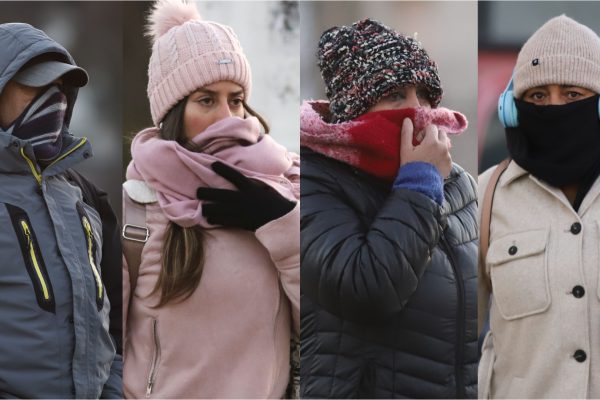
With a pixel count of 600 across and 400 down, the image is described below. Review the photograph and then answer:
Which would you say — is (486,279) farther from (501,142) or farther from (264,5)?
(264,5)

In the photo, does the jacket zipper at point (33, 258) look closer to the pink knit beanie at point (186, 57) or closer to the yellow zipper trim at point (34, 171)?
the yellow zipper trim at point (34, 171)

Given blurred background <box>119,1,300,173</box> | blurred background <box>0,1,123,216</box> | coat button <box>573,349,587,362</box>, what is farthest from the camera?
blurred background <box>0,1,123,216</box>

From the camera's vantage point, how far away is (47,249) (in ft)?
9.84

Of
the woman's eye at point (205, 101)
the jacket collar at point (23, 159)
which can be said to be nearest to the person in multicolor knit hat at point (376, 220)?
the woman's eye at point (205, 101)

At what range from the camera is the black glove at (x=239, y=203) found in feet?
10.2

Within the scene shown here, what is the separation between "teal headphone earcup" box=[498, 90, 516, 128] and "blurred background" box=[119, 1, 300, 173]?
0.77m

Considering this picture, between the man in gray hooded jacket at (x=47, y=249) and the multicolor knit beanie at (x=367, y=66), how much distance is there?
38.5 inches

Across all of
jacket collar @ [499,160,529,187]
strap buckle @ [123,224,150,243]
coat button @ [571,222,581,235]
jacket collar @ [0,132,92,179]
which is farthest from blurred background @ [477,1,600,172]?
jacket collar @ [0,132,92,179]

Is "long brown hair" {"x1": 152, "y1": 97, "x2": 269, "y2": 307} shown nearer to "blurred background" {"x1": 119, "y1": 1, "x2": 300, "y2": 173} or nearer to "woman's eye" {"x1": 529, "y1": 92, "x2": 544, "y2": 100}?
"blurred background" {"x1": 119, "y1": 1, "x2": 300, "y2": 173}

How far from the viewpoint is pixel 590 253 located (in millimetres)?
2934

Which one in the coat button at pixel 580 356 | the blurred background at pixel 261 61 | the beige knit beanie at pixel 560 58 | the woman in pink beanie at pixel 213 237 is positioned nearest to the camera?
the coat button at pixel 580 356

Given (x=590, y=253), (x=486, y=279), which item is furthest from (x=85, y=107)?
(x=590, y=253)

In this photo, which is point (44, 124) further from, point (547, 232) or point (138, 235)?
point (547, 232)

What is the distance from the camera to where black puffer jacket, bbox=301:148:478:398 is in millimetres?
2971
